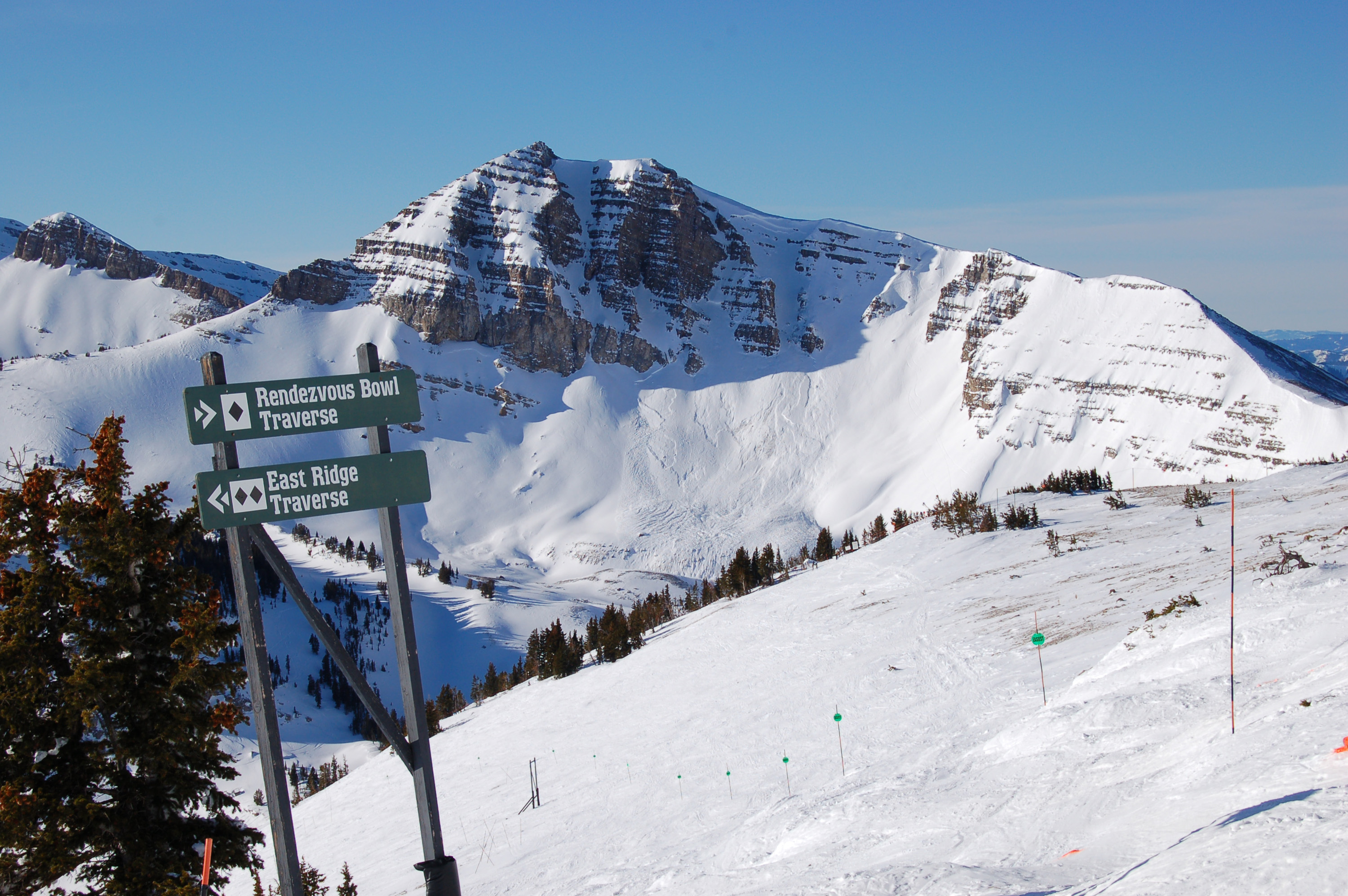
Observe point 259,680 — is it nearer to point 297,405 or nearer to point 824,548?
point 297,405

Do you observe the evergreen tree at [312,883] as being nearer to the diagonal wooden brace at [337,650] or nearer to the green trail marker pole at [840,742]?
the diagonal wooden brace at [337,650]

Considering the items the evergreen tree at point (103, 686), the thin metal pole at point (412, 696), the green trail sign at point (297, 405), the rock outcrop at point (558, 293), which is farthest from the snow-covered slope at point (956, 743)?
the rock outcrop at point (558, 293)

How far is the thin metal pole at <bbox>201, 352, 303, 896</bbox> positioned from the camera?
7762mm

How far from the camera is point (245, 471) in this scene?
7586 mm

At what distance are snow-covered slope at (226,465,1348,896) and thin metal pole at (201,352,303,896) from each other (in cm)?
505

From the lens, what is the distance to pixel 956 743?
52.2 feet

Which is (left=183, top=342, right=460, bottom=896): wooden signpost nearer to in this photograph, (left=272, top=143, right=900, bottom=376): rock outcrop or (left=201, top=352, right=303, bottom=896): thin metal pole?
(left=201, top=352, right=303, bottom=896): thin metal pole

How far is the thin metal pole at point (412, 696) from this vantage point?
26.3 feet

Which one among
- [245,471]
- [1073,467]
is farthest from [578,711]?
[1073,467]

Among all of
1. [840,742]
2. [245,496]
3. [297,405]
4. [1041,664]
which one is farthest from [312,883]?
[1041,664]

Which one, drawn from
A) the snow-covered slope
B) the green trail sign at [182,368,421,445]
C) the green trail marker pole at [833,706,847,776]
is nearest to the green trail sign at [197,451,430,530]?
the green trail sign at [182,368,421,445]

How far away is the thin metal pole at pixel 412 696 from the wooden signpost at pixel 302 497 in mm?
14

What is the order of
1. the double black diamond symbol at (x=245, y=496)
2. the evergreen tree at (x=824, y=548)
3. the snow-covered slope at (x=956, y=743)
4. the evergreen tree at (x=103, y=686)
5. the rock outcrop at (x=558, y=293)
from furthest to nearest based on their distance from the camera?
1. the rock outcrop at (x=558, y=293)
2. the evergreen tree at (x=824, y=548)
3. the evergreen tree at (x=103, y=686)
4. the snow-covered slope at (x=956, y=743)
5. the double black diamond symbol at (x=245, y=496)

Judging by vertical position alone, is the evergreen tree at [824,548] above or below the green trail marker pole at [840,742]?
below
